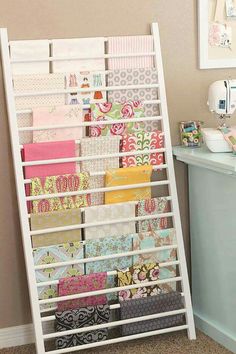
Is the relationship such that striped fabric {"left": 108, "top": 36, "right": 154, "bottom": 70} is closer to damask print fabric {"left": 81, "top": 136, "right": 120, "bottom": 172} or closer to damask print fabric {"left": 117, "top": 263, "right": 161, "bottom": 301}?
damask print fabric {"left": 81, "top": 136, "right": 120, "bottom": 172}

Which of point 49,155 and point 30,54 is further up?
point 30,54

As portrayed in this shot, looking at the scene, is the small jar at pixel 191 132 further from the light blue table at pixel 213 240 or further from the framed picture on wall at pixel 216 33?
the framed picture on wall at pixel 216 33

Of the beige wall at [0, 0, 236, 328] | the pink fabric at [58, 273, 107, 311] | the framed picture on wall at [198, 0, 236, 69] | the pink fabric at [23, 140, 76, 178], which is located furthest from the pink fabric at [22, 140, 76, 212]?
the framed picture on wall at [198, 0, 236, 69]

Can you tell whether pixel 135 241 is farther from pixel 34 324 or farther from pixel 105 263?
pixel 34 324

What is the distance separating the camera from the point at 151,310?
281cm

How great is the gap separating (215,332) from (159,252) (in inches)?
17.1

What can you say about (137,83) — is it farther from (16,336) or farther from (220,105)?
(16,336)

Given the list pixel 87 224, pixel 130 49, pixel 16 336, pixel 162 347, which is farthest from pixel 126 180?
pixel 16 336

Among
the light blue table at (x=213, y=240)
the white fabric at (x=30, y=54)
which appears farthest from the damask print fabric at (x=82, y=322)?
the white fabric at (x=30, y=54)

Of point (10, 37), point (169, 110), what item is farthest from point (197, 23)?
point (10, 37)

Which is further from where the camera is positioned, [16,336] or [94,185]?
[16,336]

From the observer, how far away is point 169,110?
116 inches

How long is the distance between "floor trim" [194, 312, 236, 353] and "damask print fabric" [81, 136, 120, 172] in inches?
33.0

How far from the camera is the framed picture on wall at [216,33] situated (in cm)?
289
